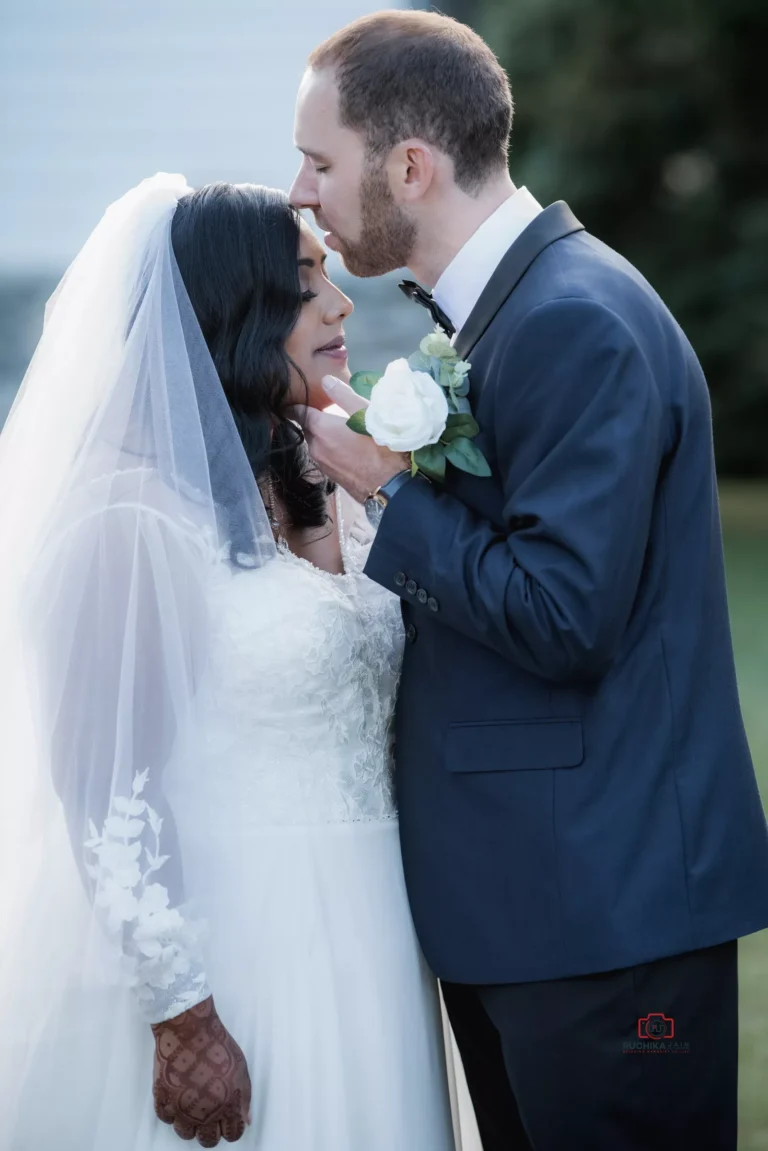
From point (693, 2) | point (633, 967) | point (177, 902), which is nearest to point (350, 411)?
point (177, 902)

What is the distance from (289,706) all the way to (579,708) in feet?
1.77

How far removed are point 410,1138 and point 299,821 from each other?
605 millimetres

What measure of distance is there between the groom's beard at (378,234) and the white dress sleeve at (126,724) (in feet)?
2.16

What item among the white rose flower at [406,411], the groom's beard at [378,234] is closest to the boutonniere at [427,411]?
the white rose flower at [406,411]

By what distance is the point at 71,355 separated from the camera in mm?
2340

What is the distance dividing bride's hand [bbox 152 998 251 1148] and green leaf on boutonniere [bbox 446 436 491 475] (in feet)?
3.23

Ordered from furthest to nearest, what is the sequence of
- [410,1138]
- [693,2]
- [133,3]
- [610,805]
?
[693,2], [133,3], [410,1138], [610,805]

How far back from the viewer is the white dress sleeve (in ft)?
6.84

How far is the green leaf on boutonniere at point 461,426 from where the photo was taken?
2023mm

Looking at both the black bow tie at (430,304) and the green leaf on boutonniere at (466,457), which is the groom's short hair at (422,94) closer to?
the black bow tie at (430,304)

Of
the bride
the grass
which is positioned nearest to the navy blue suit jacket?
the bride

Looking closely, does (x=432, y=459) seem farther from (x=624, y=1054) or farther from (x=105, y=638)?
(x=624, y=1054)

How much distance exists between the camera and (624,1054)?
2.06 metres

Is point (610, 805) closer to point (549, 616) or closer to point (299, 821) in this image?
point (549, 616)
